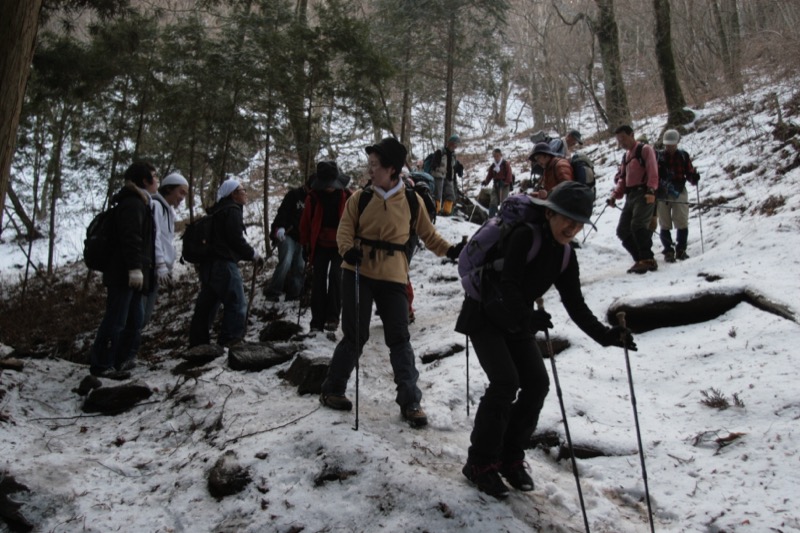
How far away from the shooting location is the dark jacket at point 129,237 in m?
5.67

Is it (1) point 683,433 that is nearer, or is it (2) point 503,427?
(2) point 503,427

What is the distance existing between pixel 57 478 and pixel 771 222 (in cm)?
1035

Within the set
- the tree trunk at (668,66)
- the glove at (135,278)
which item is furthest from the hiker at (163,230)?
the tree trunk at (668,66)

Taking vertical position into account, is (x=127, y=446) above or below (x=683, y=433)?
above

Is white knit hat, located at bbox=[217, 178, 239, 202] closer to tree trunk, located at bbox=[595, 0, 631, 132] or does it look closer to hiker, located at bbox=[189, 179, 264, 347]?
hiker, located at bbox=[189, 179, 264, 347]

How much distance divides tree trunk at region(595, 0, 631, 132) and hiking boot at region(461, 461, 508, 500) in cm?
2032

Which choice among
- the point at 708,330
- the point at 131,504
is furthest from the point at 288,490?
the point at 708,330

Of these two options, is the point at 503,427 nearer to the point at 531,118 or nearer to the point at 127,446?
the point at 127,446

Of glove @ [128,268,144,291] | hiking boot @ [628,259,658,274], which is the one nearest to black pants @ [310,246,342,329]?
glove @ [128,268,144,291]

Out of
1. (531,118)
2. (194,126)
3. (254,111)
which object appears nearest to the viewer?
(254,111)

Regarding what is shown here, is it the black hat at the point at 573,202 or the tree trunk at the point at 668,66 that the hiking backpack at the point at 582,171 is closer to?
the black hat at the point at 573,202

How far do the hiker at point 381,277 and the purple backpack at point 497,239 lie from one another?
2.83ft

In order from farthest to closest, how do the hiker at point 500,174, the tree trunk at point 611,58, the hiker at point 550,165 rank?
the tree trunk at point 611,58 < the hiker at point 500,174 < the hiker at point 550,165

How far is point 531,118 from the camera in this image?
148 feet
